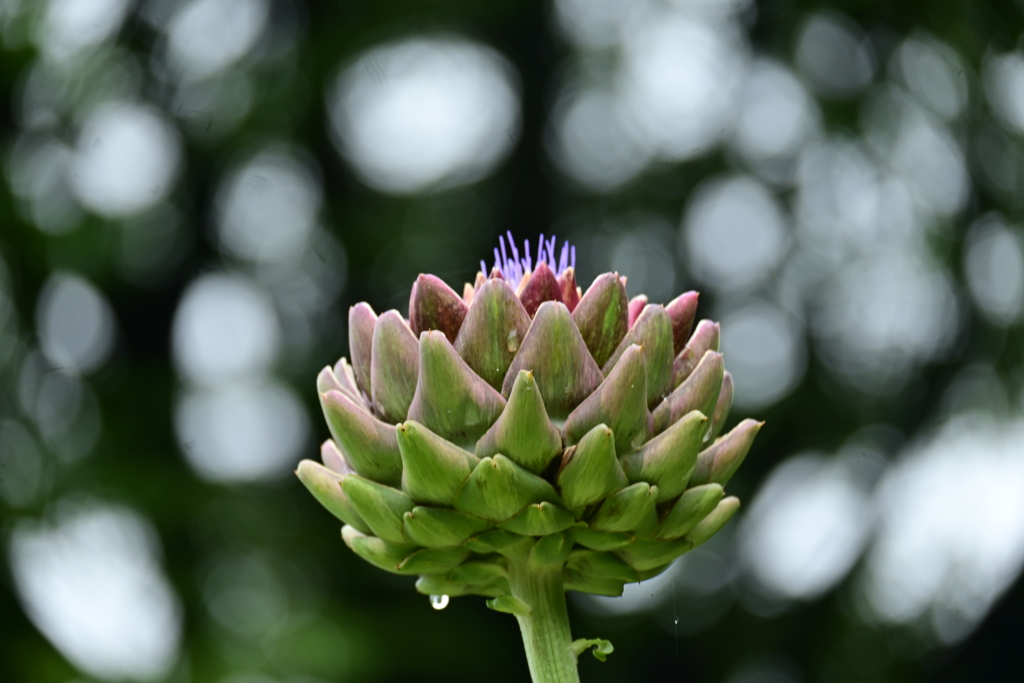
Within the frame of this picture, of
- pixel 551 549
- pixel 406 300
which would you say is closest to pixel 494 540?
pixel 551 549

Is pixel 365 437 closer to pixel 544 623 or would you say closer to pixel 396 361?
pixel 396 361

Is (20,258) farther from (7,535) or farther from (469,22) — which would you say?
(469,22)

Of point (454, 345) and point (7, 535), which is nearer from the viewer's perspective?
point (454, 345)

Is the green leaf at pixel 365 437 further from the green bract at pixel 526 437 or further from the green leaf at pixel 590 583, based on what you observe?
the green leaf at pixel 590 583

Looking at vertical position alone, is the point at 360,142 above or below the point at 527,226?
above

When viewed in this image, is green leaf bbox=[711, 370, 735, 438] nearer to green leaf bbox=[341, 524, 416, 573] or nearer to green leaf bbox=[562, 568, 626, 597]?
green leaf bbox=[562, 568, 626, 597]

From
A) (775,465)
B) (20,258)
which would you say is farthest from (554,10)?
(20,258)

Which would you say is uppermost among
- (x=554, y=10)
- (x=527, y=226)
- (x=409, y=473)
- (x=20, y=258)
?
(x=554, y=10)
